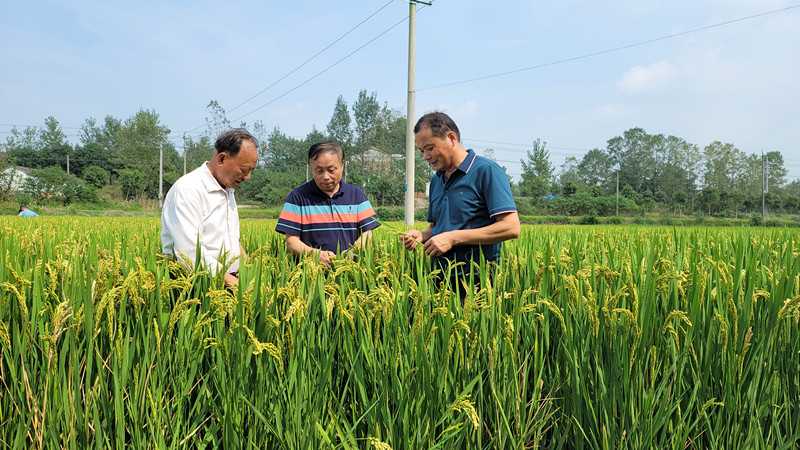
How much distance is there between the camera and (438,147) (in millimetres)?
2709

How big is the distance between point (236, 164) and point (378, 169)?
52862 millimetres

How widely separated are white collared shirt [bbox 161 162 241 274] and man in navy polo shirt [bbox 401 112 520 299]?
3.55 feet

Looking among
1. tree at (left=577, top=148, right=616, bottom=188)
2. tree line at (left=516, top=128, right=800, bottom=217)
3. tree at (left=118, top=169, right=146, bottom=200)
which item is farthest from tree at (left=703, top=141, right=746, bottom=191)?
tree at (left=118, top=169, right=146, bottom=200)

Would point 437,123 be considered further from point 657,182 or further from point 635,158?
point 635,158

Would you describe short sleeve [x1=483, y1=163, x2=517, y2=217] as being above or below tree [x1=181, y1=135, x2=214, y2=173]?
below

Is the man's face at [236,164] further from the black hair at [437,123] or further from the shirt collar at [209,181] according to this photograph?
the black hair at [437,123]

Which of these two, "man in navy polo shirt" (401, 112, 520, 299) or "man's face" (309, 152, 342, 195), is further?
"man's face" (309, 152, 342, 195)

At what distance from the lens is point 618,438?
136cm

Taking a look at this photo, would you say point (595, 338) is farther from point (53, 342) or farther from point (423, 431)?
point (53, 342)

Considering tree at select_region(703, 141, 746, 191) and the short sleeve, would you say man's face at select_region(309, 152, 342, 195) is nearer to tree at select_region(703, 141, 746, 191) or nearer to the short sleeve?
the short sleeve

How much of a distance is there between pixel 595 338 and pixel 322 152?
2362 millimetres

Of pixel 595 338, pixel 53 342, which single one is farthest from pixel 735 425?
pixel 53 342

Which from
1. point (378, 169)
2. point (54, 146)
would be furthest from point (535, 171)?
point (54, 146)

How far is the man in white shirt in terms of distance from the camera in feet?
7.67
